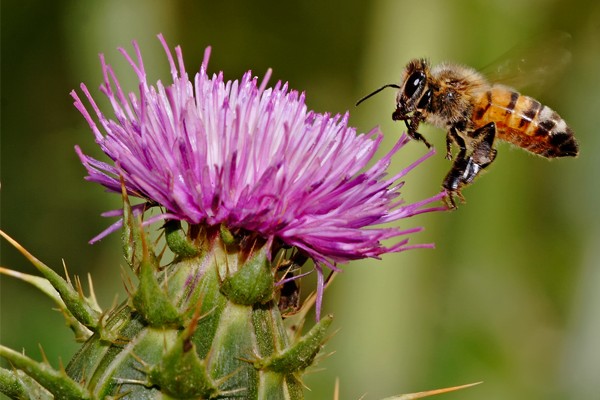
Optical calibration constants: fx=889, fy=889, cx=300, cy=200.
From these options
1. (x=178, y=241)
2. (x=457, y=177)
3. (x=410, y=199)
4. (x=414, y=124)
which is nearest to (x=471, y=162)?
(x=457, y=177)

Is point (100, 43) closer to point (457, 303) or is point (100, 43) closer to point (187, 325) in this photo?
point (457, 303)

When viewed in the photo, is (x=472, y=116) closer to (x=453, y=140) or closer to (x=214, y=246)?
(x=453, y=140)

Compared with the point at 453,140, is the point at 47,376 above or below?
below

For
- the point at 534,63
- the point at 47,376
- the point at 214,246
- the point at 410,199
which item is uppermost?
the point at 534,63

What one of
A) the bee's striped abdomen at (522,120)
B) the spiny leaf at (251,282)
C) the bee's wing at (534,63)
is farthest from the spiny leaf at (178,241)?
the bee's wing at (534,63)

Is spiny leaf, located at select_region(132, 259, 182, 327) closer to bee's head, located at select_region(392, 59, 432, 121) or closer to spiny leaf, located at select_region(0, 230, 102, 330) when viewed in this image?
spiny leaf, located at select_region(0, 230, 102, 330)

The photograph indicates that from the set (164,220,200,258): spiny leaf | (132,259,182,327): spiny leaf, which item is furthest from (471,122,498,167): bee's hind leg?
(132,259,182,327): spiny leaf

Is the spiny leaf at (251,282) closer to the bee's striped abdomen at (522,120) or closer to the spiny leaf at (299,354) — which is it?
the spiny leaf at (299,354)
